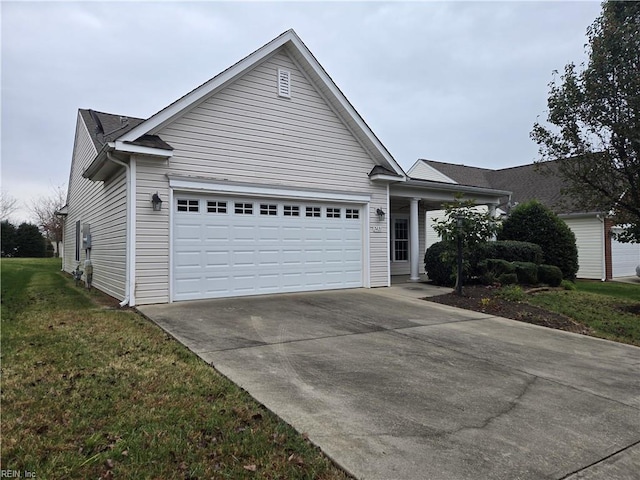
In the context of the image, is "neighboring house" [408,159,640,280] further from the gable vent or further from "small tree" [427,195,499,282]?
the gable vent

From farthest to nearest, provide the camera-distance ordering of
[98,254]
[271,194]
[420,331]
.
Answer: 1. [98,254]
2. [271,194]
3. [420,331]

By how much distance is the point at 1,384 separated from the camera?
151 inches

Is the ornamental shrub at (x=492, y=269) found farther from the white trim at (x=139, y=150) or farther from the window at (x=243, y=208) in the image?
the white trim at (x=139, y=150)

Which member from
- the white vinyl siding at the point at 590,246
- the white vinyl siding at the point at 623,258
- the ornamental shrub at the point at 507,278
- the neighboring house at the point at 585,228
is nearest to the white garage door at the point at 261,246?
the ornamental shrub at the point at 507,278

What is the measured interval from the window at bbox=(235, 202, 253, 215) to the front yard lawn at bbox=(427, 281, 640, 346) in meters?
4.87

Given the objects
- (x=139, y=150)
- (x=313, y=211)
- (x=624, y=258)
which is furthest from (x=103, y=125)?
(x=624, y=258)

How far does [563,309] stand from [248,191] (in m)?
7.48

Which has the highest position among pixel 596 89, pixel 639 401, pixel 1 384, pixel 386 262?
pixel 596 89

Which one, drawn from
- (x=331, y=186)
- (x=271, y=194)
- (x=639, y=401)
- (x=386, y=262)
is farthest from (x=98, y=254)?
(x=639, y=401)

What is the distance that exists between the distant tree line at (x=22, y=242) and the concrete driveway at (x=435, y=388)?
33153mm

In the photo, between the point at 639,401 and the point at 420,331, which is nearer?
the point at 639,401

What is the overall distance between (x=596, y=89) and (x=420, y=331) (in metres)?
6.77

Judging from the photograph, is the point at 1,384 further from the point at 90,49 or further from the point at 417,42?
the point at 417,42

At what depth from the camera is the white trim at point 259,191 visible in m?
8.81
